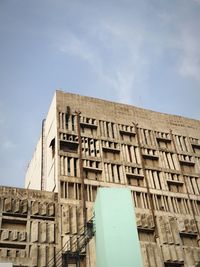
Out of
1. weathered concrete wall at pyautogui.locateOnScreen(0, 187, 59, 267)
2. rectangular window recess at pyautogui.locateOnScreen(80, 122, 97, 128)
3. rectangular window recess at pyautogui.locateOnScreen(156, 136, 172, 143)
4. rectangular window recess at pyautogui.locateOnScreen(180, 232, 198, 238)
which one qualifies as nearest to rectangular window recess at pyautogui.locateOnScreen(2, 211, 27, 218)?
weathered concrete wall at pyautogui.locateOnScreen(0, 187, 59, 267)

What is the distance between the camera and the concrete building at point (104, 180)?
24.1 m

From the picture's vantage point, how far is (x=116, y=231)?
1956 cm

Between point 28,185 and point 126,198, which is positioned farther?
point 28,185

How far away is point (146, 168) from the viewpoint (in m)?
31.4

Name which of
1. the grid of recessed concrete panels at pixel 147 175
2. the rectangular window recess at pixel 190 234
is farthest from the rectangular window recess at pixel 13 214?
the rectangular window recess at pixel 190 234

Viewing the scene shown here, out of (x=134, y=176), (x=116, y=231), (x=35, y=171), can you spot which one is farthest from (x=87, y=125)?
(x=116, y=231)

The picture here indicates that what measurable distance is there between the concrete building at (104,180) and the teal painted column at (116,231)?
4648mm

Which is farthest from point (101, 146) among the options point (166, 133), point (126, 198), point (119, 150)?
point (126, 198)

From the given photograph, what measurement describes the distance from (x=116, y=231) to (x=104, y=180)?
9.54m

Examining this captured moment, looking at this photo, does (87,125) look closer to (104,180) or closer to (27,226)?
(104,180)

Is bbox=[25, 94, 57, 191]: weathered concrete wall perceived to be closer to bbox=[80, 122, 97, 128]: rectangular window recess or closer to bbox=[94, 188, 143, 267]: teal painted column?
bbox=[80, 122, 97, 128]: rectangular window recess

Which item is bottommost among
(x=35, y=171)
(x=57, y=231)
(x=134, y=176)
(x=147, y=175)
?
(x=57, y=231)

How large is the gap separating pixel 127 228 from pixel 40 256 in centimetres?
697

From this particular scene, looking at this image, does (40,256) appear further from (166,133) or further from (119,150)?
(166,133)
